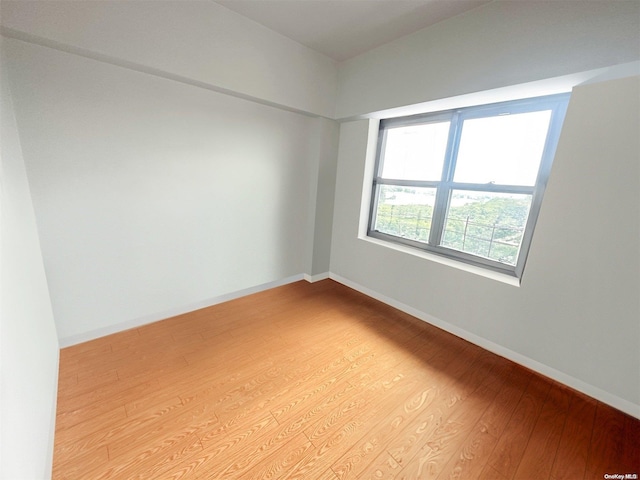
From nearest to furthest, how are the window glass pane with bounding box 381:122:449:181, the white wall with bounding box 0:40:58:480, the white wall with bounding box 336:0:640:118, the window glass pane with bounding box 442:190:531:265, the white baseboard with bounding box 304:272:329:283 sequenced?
the white wall with bounding box 0:40:58:480, the white wall with bounding box 336:0:640:118, the window glass pane with bounding box 442:190:531:265, the window glass pane with bounding box 381:122:449:181, the white baseboard with bounding box 304:272:329:283

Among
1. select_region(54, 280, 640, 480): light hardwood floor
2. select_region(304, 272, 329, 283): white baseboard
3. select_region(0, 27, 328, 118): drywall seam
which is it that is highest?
select_region(0, 27, 328, 118): drywall seam

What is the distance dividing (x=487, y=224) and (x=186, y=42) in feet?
9.58

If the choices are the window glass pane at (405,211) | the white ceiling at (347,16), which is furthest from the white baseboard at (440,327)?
the white ceiling at (347,16)

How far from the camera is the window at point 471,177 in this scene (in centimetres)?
202

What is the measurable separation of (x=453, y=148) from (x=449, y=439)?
7.72 ft

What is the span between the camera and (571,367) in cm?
179

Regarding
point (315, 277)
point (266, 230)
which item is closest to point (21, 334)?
point (266, 230)

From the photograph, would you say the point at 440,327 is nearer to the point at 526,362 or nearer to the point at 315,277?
the point at 526,362

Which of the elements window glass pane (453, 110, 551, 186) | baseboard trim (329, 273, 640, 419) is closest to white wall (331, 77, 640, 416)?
baseboard trim (329, 273, 640, 419)

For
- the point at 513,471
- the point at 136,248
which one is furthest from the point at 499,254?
the point at 136,248

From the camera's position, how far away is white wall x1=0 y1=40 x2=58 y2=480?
0.86m

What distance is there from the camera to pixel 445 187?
2.55 meters

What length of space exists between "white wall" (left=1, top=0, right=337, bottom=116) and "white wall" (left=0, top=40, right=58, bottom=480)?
1.09 feet

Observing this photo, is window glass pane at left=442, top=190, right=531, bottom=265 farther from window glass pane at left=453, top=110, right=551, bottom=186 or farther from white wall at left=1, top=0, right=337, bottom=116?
white wall at left=1, top=0, right=337, bottom=116
